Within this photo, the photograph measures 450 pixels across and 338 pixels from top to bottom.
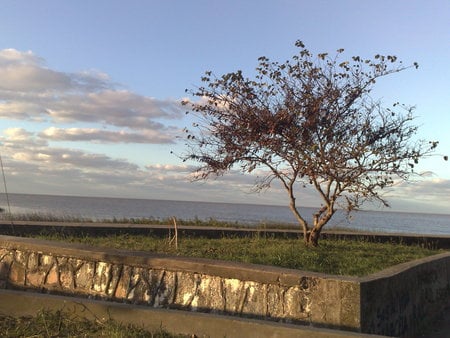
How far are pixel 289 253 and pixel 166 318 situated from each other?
3.65 metres

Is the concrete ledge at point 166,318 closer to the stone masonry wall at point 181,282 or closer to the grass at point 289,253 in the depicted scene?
the stone masonry wall at point 181,282

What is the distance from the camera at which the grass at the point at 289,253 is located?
26.6 feet

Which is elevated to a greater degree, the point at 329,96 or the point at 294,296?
the point at 329,96

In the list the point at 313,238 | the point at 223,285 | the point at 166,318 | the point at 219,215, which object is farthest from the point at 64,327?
the point at 219,215

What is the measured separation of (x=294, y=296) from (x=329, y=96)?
489cm

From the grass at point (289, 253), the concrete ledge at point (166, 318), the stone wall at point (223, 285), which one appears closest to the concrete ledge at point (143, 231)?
the grass at point (289, 253)

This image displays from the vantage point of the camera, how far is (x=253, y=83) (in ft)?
34.7

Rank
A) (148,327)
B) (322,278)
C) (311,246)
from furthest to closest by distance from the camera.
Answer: (311,246) < (322,278) < (148,327)

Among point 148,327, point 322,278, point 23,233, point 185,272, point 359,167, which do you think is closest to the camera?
point 148,327

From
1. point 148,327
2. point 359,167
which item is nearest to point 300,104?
point 359,167

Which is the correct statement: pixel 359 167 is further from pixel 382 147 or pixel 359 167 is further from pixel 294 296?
pixel 294 296

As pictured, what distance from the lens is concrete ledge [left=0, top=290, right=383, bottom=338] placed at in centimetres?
536

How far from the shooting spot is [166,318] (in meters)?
5.73

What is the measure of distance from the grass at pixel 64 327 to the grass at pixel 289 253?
9.33 ft
